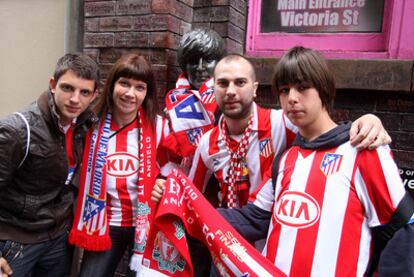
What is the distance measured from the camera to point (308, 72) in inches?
61.1

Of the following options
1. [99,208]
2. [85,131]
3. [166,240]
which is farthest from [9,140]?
[166,240]

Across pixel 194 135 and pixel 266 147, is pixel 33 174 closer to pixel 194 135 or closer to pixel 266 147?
pixel 194 135

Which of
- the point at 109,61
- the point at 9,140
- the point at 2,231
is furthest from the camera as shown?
the point at 109,61

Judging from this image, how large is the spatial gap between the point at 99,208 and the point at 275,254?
46.4 inches

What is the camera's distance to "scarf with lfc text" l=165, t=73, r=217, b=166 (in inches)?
92.7

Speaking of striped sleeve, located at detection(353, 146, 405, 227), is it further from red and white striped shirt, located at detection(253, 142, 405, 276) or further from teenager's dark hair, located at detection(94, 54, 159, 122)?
teenager's dark hair, located at detection(94, 54, 159, 122)

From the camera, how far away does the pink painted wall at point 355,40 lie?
2.65 meters

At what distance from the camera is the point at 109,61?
3219mm

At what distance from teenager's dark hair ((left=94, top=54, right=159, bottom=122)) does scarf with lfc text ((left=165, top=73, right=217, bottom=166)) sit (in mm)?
135

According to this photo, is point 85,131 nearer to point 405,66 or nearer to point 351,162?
point 351,162

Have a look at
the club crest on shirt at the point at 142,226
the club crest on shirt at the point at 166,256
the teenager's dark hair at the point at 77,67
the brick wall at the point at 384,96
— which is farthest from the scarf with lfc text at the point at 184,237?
the brick wall at the point at 384,96

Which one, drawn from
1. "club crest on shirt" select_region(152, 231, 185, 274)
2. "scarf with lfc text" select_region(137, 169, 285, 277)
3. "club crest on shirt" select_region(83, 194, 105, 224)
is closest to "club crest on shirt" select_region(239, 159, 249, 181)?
"scarf with lfc text" select_region(137, 169, 285, 277)

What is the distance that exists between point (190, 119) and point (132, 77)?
0.46 metres

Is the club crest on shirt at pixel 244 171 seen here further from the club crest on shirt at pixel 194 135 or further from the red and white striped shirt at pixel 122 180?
the red and white striped shirt at pixel 122 180
